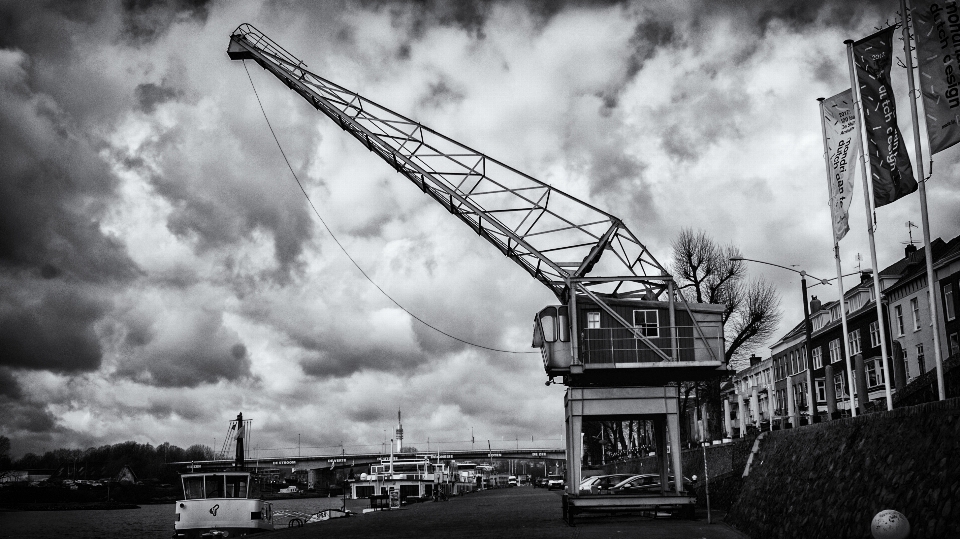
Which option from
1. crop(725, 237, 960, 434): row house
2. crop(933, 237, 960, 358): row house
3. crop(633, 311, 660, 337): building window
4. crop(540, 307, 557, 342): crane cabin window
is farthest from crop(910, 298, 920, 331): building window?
crop(540, 307, 557, 342): crane cabin window

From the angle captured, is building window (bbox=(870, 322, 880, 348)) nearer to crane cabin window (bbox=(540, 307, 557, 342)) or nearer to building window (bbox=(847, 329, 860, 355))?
building window (bbox=(847, 329, 860, 355))

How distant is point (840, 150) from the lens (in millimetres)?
26594

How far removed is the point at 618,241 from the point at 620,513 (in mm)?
13215

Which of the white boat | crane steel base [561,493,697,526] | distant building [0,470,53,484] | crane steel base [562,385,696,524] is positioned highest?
crane steel base [562,385,696,524]

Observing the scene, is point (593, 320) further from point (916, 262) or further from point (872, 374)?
point (872, 374)

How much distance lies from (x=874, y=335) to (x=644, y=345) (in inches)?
1619

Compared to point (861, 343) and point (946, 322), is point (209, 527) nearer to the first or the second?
point (946, 322)

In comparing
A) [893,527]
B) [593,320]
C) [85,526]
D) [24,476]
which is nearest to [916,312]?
[593,320]

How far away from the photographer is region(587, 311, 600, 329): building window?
34.2 m

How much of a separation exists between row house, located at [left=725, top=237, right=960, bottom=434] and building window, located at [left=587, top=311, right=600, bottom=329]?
398 inches

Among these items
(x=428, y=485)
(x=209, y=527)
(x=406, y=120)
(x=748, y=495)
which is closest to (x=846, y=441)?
(x=748, y=495)

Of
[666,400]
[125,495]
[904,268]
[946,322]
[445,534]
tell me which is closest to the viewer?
[445,534]

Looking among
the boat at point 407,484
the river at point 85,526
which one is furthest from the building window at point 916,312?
the river at point 85,526

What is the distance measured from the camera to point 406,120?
39.3 m
